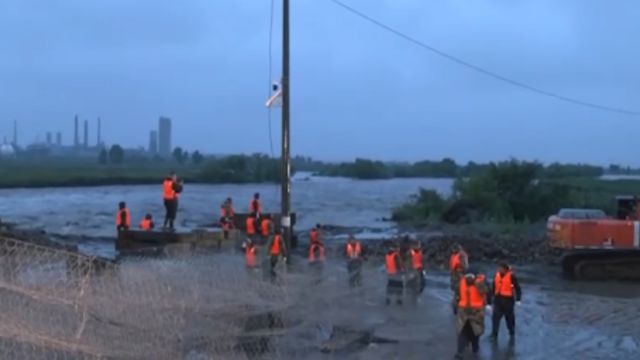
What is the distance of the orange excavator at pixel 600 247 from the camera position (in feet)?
90.3

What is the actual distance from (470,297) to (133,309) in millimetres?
5874

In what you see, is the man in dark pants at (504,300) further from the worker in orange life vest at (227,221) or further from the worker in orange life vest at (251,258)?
the worker in orange life vest at (227,221)

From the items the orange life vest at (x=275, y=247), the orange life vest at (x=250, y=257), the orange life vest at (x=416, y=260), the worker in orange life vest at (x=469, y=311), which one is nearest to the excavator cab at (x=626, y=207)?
the orange life vest at (x=416, y=260)

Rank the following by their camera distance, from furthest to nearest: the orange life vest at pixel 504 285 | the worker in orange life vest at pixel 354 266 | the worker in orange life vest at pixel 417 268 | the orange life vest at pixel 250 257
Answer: the worker in orange life vest at pixel 417 268 → the worker in orange life vest at pixel 354 266 → the orange life vest at pixel 250 257 → the orange life vest at pixel 504 285

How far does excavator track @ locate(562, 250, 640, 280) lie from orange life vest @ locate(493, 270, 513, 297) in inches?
480

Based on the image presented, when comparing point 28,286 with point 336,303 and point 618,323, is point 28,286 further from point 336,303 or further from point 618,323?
point 618,323

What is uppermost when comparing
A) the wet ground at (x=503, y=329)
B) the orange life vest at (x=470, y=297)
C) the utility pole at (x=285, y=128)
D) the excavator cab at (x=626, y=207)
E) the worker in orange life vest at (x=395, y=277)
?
the utility pole at (x=285, y=128)

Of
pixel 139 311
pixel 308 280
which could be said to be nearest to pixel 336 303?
pixel 308 280

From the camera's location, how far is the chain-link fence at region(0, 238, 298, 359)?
7.95 m

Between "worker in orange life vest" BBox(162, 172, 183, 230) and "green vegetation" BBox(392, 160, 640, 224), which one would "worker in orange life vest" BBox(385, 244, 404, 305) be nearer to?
"worker in orange life vest" BBox(162, 172, 183, 230)

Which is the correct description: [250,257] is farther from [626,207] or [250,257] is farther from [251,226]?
[626,207]

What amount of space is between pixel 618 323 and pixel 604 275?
9.34 metres

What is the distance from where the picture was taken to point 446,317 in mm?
18094


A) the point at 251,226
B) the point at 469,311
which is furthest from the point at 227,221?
the point at 469,311
